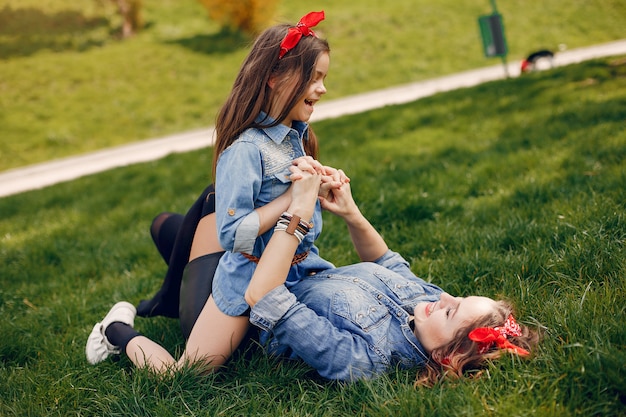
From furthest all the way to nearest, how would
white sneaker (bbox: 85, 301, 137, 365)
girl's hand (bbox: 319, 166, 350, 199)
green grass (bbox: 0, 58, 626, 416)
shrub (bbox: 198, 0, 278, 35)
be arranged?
shrub (bbox: 198, 0, 278, 35), white sneaker (bbox: 85, 301, 137, 365), girl's hand (bbox: 319, 166, 350, 199), green grass (bbox: 0, 58, 626, 416)

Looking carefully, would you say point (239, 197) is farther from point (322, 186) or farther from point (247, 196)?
point (322, 186)

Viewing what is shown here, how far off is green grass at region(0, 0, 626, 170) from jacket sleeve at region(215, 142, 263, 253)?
1165 centimetres

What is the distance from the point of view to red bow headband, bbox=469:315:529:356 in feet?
6.97

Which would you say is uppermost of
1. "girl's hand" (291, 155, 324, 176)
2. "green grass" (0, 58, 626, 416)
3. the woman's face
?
"girl's hand" (291, 155, 324, 176)

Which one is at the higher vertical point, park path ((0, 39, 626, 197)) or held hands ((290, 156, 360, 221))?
held hands ((290, 156, 360, 221))

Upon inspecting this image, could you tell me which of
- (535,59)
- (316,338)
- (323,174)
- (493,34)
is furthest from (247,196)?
(493,34)

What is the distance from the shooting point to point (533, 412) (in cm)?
182

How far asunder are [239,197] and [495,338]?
1158 millimetres

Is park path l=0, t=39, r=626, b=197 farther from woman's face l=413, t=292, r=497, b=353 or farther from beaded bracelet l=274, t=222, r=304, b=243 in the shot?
woman's face l=413, t=292, r=497, b=353

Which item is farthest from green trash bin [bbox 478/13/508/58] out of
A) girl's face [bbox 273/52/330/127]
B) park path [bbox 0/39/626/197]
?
girl's face [bbox 273/52/330/127]

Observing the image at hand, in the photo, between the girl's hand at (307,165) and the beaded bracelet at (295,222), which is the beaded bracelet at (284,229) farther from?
the girl's hand at (307,165)

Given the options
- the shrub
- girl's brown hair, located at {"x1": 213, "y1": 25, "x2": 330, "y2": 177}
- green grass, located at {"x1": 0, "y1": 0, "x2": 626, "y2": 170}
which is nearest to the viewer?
girl's brown hair, located at {"x1": 213, "y1": 25, "x2": 330, "y2": 177}

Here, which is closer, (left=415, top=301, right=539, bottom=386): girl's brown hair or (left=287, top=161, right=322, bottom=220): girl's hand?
(left=415, top=301, right=539, bottom=386): girl's brown hair

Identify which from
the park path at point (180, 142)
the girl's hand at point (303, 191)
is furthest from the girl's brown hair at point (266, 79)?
the park path at point (180, 142)
